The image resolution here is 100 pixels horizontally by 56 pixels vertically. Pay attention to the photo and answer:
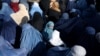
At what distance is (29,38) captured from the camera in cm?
514

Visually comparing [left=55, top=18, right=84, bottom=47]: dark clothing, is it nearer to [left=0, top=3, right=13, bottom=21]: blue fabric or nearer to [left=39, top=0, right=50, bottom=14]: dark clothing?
[left=39, top=0, right=50, bottom=14]: dark clothing

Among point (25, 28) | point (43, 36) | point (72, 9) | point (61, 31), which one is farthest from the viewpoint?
point (72, 9)

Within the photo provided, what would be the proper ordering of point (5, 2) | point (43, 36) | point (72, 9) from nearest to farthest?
1. point (43, 36)
2. point (5, 2)
3. point (72, 9)

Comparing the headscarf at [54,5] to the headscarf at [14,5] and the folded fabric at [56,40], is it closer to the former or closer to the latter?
the headscarf at [14,5]

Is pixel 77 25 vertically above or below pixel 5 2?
below

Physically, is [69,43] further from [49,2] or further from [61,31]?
[49,2]

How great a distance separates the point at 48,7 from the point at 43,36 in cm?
145

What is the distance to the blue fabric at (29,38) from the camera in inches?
200

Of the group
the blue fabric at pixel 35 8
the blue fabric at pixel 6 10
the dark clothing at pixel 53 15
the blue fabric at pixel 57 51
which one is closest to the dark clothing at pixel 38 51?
the blue fabric at pixel 57 51

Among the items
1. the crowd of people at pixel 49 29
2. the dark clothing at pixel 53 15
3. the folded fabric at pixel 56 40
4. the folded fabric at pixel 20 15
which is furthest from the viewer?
the dark clothing at pixel 53 15

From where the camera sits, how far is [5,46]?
4621 millimetres

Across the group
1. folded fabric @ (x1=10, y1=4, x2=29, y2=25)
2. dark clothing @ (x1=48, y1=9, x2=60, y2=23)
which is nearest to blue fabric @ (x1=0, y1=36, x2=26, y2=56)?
folded fabric @ (x1=10, y1=4, x2=29, y2=25)

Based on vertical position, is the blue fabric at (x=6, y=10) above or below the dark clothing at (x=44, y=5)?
above

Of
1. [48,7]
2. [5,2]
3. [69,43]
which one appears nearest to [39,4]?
[48,7]
